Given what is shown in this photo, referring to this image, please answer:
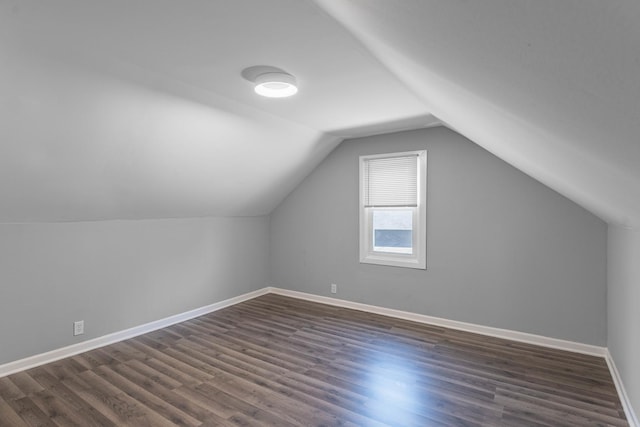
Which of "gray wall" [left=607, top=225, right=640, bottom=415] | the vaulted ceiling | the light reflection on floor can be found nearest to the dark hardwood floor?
the light reflection on floor

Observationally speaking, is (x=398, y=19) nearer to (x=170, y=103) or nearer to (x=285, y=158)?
(x=170, y=103)

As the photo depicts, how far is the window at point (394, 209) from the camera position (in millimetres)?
4188

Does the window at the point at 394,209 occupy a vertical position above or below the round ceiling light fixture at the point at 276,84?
below

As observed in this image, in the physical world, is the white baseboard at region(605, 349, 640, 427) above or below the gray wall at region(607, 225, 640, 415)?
below

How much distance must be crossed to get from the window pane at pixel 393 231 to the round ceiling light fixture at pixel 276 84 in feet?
7.76

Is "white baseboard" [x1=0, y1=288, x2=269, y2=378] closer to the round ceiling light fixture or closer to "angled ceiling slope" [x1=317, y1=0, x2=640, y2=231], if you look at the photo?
the round ceiling light fixture

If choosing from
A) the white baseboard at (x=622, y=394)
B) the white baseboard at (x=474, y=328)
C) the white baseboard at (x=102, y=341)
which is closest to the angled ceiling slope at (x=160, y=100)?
the white baseboard at (x=102, y=341)

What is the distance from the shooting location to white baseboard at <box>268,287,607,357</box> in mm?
3311

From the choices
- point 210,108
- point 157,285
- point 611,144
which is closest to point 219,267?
point 157,285

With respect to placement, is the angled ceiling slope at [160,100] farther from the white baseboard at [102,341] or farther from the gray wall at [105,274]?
the white baseboard at [102,341]

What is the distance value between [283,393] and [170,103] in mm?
2462

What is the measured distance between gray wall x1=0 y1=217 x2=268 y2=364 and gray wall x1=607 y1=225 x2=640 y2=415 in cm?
433

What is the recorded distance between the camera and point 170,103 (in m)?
2.73

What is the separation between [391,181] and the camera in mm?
4422
